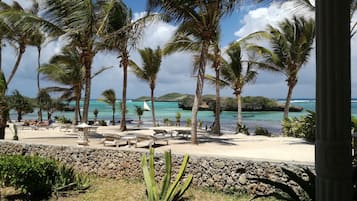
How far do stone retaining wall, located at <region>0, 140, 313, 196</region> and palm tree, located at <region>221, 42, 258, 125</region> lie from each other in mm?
13691

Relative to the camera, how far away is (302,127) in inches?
643

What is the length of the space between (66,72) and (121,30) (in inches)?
599

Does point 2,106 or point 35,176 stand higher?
point 2,106

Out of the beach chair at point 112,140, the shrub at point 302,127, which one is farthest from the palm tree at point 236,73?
the beach chair at point 112,140

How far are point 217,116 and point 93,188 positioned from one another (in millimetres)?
11911

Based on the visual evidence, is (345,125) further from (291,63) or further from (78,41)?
(291,63)

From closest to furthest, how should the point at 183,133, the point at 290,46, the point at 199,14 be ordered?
the point at 199,14, the point at 183,133, the point at 290,46

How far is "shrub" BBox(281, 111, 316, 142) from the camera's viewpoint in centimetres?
1481

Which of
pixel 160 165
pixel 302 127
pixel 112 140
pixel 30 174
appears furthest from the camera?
pixel 302 127

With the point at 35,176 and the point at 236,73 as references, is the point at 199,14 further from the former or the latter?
the point at 236,73

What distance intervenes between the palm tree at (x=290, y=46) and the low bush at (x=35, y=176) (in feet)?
43.9

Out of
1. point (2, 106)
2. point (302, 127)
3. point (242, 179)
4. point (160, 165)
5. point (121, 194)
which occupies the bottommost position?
point (121, 194)

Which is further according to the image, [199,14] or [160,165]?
[199,14]

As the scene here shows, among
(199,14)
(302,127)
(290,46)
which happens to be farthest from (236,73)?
(199,14)
